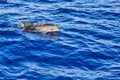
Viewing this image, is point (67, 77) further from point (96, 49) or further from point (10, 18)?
point (10, 18)

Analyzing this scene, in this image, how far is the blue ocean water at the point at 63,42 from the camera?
12.7 meters

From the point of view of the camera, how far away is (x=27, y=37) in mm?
15445

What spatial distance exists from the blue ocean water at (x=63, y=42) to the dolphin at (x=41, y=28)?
0.35m

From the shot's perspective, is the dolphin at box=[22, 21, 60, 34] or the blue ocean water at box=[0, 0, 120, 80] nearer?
the blue ocean water at box=[0, 0, 120, 80]

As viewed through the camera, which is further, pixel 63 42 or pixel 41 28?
pixel 41 28

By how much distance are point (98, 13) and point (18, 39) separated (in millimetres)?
5091

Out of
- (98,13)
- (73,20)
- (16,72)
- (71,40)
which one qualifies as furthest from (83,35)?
(16,72)

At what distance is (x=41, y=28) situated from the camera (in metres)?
16.2

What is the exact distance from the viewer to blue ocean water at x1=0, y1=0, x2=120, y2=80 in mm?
12719

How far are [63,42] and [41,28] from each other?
1.60 meters

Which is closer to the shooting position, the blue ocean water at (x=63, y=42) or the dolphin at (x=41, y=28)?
the blue ocean water at (x=63, y=42)

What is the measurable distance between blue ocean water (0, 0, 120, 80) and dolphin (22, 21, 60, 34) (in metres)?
0.35

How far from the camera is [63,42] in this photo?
49.4 ft

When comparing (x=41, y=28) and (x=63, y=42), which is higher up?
(x=41, y=28)
